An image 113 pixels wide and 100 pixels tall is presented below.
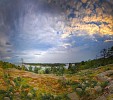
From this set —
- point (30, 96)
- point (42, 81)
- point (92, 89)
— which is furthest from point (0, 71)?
point (92, 89)

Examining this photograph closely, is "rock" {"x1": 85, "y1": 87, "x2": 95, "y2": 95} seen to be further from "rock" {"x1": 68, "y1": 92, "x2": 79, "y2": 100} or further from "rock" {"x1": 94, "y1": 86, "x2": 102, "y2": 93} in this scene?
"rock" {"x1": 68, "y1": 92, "x2": 79, "y2": 100}

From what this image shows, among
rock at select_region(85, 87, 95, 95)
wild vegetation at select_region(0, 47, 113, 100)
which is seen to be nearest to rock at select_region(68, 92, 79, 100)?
wild vegetation at select_region(0, 47, 113, 100)

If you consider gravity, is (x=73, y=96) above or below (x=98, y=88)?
below

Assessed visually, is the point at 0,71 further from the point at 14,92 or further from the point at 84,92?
the point at 84,92

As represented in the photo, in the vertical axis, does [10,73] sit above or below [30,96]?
above

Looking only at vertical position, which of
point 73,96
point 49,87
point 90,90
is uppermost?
point 49,87

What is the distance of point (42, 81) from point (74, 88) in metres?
2.84

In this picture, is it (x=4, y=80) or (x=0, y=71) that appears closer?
(x=4, y=80)

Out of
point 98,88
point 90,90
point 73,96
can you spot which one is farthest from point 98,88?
point 73,96

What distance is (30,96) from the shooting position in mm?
15156

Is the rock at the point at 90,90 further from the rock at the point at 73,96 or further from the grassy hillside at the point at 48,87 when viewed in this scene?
the rock at the point at 73,96

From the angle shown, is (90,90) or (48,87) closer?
(90,90)

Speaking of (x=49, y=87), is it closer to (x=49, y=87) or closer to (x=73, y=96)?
(x=49, y=87)

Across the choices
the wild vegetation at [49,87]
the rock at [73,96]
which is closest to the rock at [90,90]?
the wild vegetation at [49,87]
